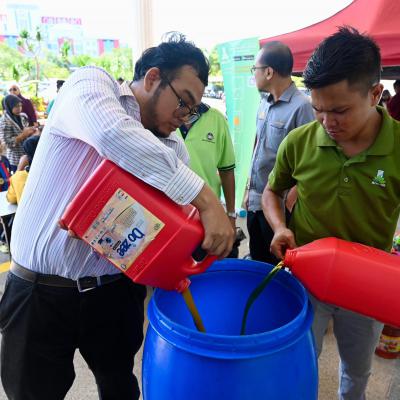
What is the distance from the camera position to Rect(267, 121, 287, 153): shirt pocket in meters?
1.95

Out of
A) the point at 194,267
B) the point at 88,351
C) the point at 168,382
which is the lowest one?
the point at 88,351

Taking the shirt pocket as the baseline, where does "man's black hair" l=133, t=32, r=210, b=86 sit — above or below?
above

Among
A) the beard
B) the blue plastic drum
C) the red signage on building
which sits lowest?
the blue plastic drum

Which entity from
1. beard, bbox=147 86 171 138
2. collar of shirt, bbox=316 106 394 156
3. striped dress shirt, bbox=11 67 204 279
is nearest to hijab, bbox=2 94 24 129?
striped dress shirt, bbox=11 67 204 279

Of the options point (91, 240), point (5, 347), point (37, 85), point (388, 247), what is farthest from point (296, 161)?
point (37, 85)

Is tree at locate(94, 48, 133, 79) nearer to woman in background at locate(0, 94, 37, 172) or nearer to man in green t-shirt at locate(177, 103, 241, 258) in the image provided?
woman in background at locate(0, 94, 37, 172)

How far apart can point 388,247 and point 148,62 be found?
0.89 meters

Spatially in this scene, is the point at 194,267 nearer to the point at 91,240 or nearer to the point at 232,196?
the point at 91,240

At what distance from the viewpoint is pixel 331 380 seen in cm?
159

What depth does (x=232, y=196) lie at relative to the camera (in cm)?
209

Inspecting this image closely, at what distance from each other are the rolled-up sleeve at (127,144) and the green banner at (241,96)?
2785 millimetres

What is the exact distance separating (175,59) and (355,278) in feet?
2.23

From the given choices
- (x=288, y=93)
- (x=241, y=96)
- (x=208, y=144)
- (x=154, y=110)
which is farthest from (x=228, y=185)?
(x=241, y=96)

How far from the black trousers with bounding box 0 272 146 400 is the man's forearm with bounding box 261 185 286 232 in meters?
0.48
